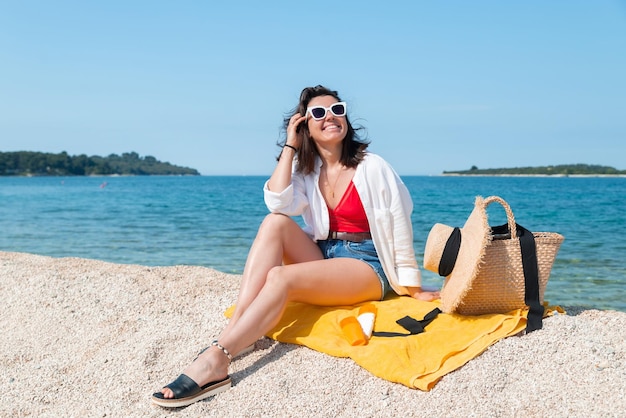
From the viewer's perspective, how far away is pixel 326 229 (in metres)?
4.60

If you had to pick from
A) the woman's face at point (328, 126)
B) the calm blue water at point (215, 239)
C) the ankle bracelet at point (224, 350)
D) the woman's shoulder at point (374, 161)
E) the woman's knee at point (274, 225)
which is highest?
the woman's face at point (328, 126)

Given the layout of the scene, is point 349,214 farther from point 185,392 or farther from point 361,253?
point 185,392

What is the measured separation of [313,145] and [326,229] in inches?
29.1

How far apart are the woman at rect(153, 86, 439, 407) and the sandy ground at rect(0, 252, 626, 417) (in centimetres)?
46

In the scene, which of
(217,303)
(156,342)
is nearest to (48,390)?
(156,342)

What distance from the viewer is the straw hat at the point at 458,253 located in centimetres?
377

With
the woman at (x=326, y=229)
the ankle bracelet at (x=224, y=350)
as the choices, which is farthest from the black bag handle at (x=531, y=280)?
the ankle bracelet at (x=224, y=350)

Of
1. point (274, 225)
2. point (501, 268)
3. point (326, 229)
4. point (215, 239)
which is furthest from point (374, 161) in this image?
point (215, 239)

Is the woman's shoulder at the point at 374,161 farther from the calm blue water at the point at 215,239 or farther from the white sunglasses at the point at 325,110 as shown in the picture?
the calm blue water at the point at 215,239

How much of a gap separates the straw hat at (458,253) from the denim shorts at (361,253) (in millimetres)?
374

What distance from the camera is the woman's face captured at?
15.1 feet

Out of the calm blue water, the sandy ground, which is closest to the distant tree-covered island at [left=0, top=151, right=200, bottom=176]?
the calm blue water

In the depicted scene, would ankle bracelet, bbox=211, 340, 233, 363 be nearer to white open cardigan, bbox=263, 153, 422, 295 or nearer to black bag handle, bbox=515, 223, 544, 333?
white open cardigan, bbox=263, 153, 422, 295

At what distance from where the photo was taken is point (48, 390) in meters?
3.77
